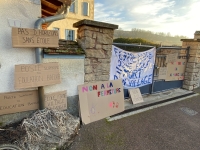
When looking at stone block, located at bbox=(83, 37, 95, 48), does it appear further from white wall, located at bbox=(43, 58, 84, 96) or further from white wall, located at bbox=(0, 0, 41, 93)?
white wall, located at bbox=(0, 0, 41, 93)

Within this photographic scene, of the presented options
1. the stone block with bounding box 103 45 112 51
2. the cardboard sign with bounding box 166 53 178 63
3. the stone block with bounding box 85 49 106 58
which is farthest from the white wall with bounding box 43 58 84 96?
the cardboard sign with bounding box 166 53 178 63

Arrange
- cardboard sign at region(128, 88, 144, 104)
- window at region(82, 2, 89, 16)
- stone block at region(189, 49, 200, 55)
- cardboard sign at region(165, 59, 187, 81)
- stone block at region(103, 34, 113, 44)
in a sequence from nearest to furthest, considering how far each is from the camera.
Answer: stone block at region(103, 34, 113, 44)
cardboard sign at region(128, 88, 144, 104)
cardboard sign at region(165, 59, 187, 81)
stone block at region(189, 49, 200, 55)
window at region(82, 2, 89, 16)

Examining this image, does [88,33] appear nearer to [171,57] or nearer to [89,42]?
[89,42]

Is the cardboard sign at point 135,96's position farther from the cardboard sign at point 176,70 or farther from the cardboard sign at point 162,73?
the cardboard sign at point 176,70

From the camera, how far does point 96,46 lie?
268 cm

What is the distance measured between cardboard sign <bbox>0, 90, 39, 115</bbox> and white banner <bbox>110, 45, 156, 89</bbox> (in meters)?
1.78

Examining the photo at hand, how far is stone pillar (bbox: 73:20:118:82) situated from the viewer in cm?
252

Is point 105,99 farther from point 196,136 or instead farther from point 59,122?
point 196,136

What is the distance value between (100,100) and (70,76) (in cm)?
A: 88

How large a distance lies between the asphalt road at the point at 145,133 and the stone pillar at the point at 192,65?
2035mm

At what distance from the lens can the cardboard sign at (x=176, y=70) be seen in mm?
4483

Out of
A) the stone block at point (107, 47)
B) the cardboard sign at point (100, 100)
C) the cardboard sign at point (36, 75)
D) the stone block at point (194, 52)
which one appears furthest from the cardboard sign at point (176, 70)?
the cardboard sign at point (36, 75)

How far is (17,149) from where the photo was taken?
1613 mm

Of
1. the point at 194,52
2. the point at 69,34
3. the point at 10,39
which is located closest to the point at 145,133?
the point at 10,39
